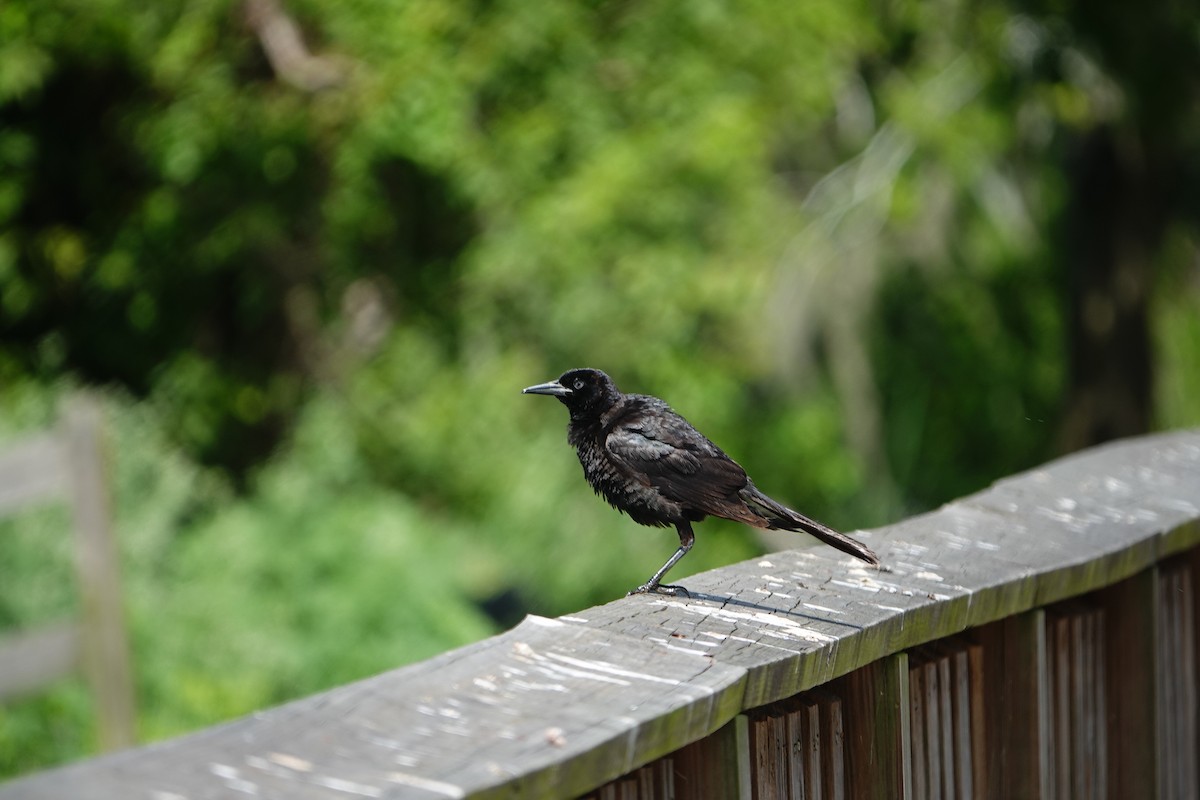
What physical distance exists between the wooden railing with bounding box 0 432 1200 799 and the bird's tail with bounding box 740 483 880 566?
0.04 metres

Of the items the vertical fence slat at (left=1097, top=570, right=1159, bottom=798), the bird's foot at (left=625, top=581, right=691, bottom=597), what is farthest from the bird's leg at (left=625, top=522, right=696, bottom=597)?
the vertical fence slat at (left=1097, top=570, right=1159, bottom=798)

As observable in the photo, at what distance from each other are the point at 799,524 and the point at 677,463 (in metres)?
0.44

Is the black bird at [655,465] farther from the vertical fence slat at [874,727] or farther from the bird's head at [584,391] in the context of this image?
the vertical fence slat at [874,727]

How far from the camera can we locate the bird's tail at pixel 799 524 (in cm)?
257

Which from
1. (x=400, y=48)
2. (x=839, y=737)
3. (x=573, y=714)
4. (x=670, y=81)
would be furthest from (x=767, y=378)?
(x=573, y=714)

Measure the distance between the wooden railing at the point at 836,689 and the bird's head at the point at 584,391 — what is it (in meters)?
0.79

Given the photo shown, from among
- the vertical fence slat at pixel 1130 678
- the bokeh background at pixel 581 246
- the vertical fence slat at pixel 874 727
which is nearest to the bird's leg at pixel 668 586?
the vertical fence slat at pixel 874 727

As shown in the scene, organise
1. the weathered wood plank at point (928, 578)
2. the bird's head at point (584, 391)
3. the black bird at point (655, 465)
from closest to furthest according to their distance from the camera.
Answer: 1. the weathered wood plank at point (928, 578)
2. the black bird at point (655, 465)
3. the bird's head at point (584, 391)

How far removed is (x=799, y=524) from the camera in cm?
286

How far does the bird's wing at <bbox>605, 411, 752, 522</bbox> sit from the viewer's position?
3.17 m

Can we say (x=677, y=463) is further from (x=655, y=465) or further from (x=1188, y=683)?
(x=1188, y=683)

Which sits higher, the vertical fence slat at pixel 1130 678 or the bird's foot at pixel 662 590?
the bird's foot at pixel 662 590

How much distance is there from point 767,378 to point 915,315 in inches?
42.0

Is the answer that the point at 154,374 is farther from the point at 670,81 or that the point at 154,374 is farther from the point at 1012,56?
the point at 1012,56
